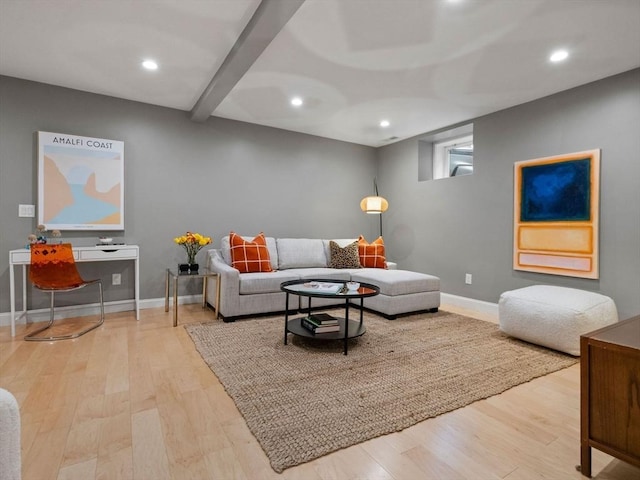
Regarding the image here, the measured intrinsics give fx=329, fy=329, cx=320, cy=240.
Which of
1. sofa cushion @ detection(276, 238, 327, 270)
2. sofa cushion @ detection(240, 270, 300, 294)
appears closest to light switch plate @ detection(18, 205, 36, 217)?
sofa cushion @ detection(240, 270, 300, 294)

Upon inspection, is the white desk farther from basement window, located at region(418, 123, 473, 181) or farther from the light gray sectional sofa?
basement window, located at region(418, 123, 473, 181)

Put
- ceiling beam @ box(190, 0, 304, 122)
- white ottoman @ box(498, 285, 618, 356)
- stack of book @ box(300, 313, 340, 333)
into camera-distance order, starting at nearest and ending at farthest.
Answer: ceiling beam @ box(190, 0, 304, 122), white ottoman @ box(498, 285, 618, 356), stack of book @ box(300, 313, 340, 333)

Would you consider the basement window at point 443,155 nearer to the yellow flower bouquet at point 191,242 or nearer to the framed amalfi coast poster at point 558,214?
the framed amalfi coast poster at point 558,214

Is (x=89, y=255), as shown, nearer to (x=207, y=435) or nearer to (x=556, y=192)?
(x=207, y=435)

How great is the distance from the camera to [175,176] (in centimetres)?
403

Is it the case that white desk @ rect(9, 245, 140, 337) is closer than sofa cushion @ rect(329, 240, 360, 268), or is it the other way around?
white desk @ rect(9, 245, 140, 337)

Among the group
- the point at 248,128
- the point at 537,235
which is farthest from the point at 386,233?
Answer: the point at 248,128

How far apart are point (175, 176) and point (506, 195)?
3.94 m

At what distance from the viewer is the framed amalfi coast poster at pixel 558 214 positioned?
10.2ft

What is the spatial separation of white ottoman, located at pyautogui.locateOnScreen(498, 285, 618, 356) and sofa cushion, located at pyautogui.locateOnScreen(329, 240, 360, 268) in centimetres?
189

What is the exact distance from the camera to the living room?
302 centimetres

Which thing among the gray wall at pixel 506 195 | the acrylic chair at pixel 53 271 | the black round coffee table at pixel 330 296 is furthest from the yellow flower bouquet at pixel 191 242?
the gray wall at pixel 506 195

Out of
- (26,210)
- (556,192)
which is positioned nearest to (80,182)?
(26,210)

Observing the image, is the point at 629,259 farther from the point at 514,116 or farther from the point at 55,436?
the point at 55,436
